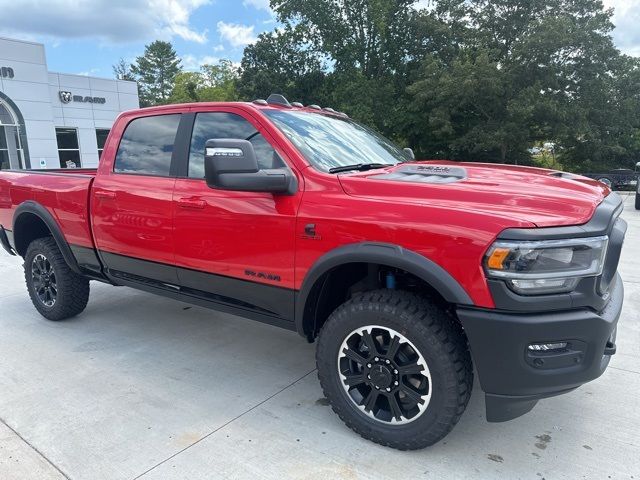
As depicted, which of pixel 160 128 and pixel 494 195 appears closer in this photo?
pixel 494 195

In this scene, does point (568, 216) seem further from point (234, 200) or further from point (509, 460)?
point (234, 200)

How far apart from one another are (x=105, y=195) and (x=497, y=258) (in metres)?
3.00

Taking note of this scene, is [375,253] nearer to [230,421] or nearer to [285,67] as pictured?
[230,421]

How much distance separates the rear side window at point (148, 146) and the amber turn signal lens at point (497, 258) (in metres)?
2.35

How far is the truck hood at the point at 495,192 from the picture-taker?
2.19 meters

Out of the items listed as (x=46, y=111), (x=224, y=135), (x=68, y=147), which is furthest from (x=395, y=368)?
(x=68, y=147)

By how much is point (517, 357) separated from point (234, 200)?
1789mm

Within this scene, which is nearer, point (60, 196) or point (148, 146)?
point (148, 146)

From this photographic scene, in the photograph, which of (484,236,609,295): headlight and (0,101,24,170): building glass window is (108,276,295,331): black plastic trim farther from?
(0,101,24,170): building glass window

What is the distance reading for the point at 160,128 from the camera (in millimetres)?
3668


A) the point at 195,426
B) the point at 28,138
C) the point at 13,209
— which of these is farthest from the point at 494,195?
the point at 28,138

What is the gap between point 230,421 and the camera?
288cm

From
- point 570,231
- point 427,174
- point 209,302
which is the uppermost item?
point 427,174

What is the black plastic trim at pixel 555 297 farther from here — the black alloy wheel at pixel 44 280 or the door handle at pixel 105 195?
the black alloy wheel at pixel 44 280
